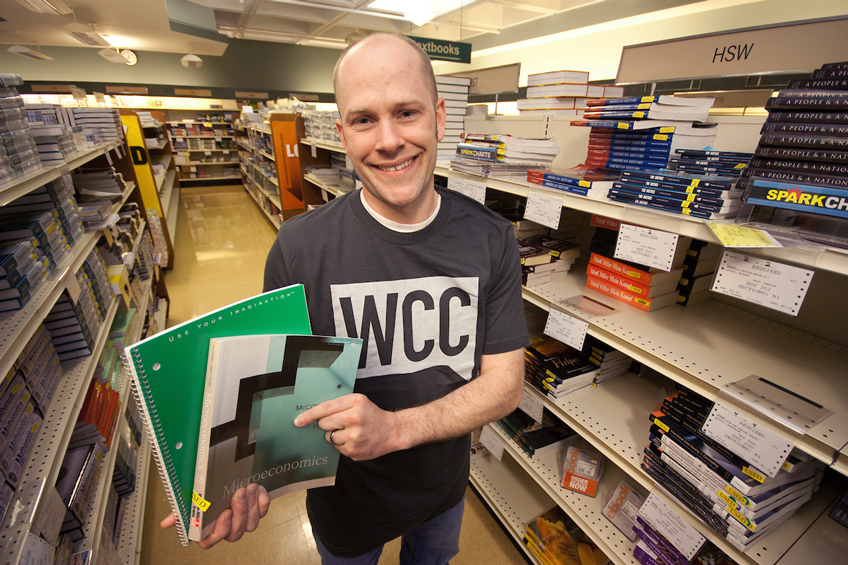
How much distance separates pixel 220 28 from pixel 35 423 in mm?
12596

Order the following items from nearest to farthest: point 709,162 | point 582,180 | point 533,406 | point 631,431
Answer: point 709,162 < point 582,180 < point 631,431 < point 533,406

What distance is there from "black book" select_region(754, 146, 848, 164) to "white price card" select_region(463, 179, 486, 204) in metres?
1.05

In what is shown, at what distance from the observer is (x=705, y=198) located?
99cm

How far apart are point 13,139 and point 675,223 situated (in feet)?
7.66

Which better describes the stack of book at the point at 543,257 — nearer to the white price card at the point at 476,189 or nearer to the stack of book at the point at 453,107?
the white price card at the point at 476,189

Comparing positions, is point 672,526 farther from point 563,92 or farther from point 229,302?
point 229,302

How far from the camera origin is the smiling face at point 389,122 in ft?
3.05

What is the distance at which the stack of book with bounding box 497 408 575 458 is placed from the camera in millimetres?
1830

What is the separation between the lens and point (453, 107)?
107 inches

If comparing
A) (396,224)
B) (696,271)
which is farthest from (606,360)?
Result: (396,224)

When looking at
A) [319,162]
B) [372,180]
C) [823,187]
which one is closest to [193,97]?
[319,162]

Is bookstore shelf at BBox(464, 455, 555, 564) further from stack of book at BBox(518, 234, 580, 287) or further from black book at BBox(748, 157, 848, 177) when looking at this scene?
black book at BBox(748, 157, 848, 177)

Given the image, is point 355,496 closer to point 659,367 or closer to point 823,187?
point 659,367

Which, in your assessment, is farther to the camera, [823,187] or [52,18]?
[52,18]
